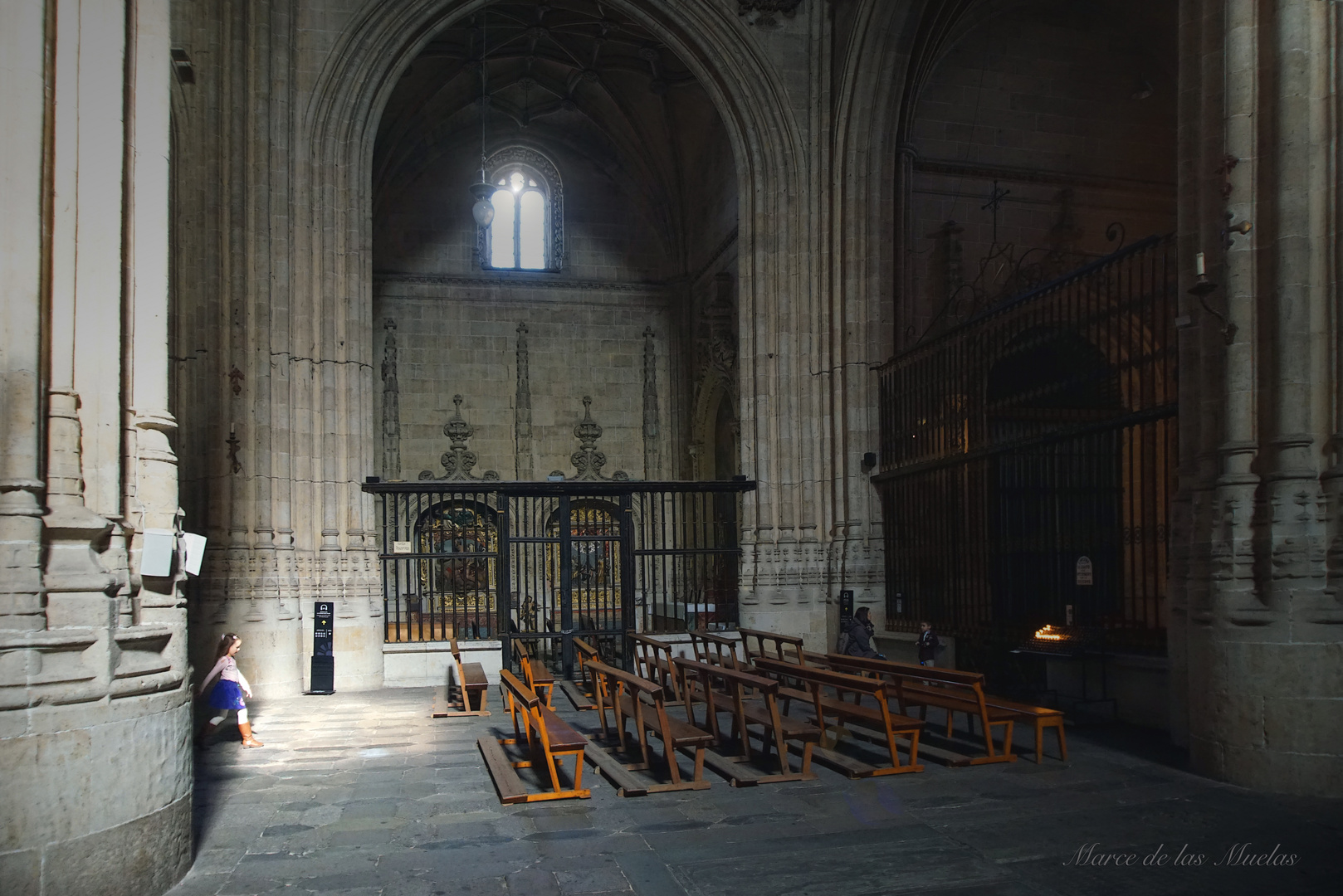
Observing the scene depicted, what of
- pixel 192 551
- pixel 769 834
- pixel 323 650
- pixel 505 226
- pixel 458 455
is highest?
pixel 505 226

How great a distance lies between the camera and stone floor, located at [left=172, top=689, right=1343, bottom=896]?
5480 millimetres

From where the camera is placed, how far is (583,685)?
13.3 metres

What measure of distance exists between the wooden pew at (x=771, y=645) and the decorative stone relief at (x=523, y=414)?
9.15 metres

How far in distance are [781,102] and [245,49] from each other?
7.74 metres

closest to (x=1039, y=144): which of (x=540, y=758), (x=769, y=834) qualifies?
(x=540, y=758)

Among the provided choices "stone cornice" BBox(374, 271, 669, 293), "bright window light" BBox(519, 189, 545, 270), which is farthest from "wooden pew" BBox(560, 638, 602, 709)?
"bright window light" BBox(519, 189, 545, 270)

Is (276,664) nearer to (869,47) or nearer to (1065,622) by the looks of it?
(1065,622)

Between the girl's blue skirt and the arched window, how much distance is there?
15958mm

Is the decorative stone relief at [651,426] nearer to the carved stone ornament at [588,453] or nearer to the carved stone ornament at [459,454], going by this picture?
the carved stone ornament at [588,453]

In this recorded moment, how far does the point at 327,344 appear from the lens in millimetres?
14828

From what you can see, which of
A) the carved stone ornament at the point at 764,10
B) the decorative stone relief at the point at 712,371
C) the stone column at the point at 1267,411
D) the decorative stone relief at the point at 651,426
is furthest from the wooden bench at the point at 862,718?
the decorative stone relief at the point at 651,426

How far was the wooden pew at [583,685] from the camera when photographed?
36.6 feet

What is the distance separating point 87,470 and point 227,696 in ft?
15.2

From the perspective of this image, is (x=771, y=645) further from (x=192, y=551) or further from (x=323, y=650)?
(x=192, y=551)
